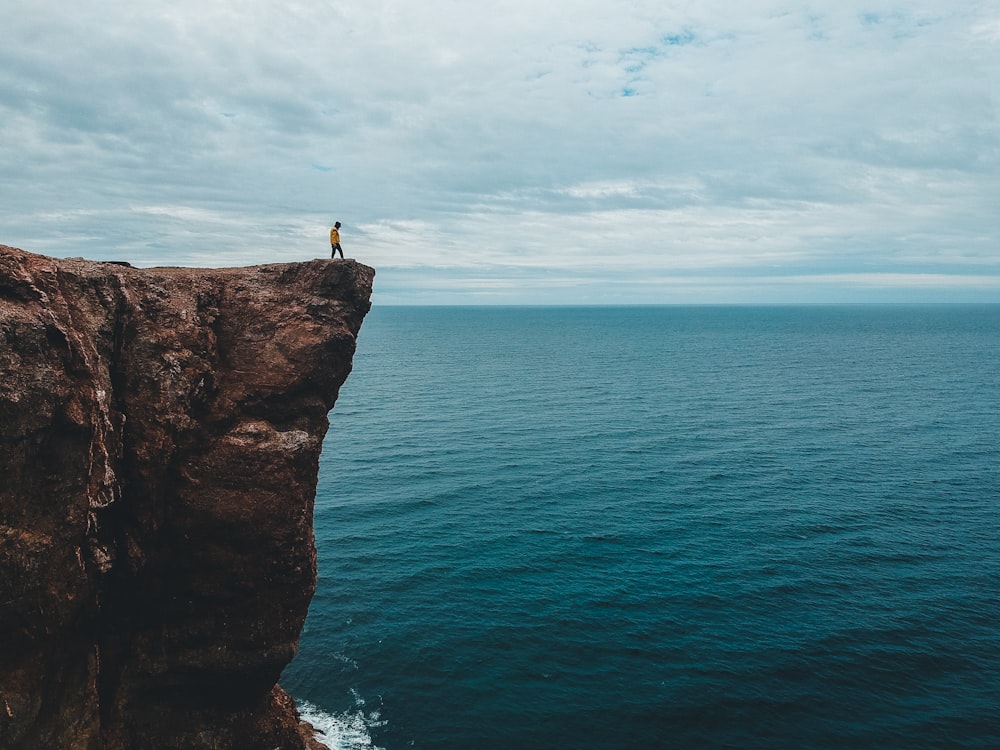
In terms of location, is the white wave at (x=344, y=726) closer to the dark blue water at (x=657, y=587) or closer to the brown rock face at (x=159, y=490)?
the dark blue water at (x=657, y=587)

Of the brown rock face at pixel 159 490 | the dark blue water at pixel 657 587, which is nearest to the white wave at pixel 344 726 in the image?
the dark blue water at pixel 657 587

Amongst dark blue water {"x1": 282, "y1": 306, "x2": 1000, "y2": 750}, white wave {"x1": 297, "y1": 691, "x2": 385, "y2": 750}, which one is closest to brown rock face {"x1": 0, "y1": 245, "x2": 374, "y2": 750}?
white wave {"x1": 297, "y1": 691, "x2": 385, "y2": 750}

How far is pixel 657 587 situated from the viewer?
5725 cm

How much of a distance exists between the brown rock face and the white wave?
1326 cm

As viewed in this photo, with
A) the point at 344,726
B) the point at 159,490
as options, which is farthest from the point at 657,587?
the point at 159,490

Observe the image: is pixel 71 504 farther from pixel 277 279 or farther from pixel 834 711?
pixel 834 711

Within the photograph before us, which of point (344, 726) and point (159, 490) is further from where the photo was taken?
point (344, 726)

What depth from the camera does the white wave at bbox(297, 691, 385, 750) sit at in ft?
136

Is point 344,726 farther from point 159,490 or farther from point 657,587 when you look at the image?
point 657,587

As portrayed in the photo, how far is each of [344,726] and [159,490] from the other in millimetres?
26093

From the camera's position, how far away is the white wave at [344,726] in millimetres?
41469

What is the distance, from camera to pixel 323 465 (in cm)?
9056

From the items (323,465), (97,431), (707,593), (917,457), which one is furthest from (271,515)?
(917,457)

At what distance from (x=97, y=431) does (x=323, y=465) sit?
7018 centimetres
